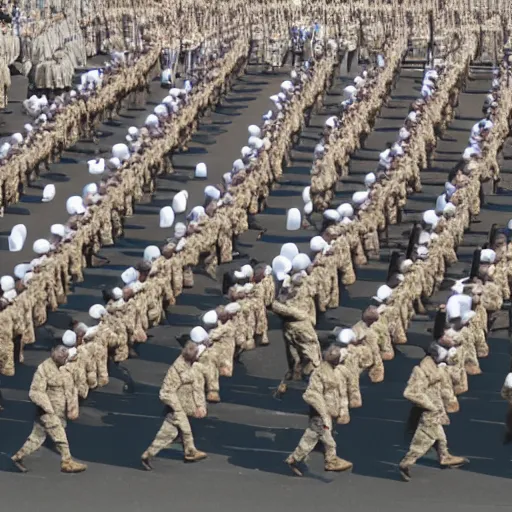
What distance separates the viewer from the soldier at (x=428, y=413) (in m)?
23.3

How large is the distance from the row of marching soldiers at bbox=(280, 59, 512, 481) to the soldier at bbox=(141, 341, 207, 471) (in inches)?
50.5

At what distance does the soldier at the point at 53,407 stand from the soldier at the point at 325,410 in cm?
272

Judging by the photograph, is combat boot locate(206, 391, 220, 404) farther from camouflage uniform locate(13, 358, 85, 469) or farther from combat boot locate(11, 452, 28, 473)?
combat boot locate(11, 452, 28, 473)

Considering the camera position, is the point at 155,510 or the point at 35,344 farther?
the point at 35,344

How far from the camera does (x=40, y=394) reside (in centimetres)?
2373

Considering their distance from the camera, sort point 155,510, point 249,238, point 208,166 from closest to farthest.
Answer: point 155,510, point 249,238, point 208,166

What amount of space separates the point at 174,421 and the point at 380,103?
16.8 m

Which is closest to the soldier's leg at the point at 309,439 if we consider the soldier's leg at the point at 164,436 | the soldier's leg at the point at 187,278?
the soldier's leg at the point at 164,436

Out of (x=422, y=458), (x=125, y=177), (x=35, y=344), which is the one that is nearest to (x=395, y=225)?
(x=125, y=177)

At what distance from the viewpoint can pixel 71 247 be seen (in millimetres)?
30625

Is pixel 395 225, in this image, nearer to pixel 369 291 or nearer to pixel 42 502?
pixel 369 291

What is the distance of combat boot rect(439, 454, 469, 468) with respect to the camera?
23.7 meters

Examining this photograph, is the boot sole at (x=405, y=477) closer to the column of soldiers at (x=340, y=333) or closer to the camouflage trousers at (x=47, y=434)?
the column of soldiers at (x=340, y=333)

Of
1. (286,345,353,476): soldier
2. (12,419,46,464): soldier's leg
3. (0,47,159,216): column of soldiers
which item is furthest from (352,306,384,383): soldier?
(0,47,159,216): column of soldiers
